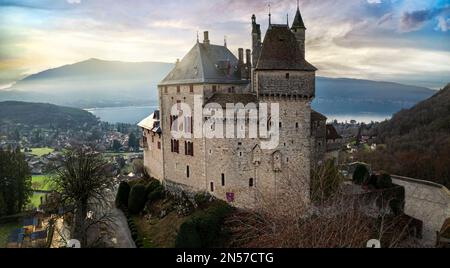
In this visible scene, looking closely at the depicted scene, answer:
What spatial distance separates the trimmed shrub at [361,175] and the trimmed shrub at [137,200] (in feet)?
56.2

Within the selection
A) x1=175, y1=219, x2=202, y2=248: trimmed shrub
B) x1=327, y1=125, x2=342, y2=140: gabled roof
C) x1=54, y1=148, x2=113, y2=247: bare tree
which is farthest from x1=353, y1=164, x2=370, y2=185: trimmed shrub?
x1=54, y1=148, x2=113, y2=247: bare tree

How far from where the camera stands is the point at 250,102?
858 inches

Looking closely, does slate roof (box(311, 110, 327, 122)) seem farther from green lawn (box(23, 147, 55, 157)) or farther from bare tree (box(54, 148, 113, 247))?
green lawn (box(23, 147, 55, 157))

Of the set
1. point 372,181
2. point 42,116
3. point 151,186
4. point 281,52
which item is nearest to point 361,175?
point 372,181

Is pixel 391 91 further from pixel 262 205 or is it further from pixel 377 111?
pixel 262 205

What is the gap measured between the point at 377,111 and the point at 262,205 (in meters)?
21.8

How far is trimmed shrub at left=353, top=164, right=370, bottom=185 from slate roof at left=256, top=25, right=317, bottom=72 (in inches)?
500

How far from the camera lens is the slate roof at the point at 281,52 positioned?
2123 centimetres

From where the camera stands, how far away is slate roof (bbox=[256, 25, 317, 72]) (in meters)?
21.2

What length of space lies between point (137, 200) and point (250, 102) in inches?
481

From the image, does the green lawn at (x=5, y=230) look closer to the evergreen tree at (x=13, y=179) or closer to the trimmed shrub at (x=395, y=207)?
the evergreen tree at (x=13, y=179)

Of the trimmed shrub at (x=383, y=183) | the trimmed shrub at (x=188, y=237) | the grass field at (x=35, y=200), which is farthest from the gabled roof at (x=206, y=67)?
the grass field at (x=35, y=200)
